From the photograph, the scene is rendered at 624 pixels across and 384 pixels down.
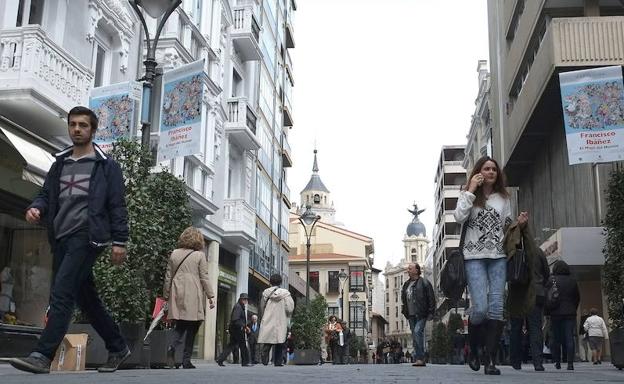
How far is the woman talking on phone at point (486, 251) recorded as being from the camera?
7.48m

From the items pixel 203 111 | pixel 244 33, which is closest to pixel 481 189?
pixel 203 111

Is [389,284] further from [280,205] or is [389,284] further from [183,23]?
[183,23]

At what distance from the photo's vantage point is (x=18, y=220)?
15047mm

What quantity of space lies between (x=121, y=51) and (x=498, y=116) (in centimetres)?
2031

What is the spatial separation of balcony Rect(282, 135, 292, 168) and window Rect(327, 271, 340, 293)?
4162cm

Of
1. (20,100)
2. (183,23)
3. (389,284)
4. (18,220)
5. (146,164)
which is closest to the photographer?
(146,164)

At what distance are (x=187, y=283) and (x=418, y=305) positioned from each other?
13.5 feet

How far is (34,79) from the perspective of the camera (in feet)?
45.2

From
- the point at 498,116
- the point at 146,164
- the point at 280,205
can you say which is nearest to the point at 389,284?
the point at 280,205

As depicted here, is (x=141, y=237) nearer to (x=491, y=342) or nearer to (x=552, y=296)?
(x=491, y=342)

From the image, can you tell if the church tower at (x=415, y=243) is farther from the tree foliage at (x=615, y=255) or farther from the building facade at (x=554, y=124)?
the tree foliage at (x=615, y=255)

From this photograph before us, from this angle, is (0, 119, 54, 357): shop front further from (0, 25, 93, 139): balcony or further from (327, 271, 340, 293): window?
(327, 271, 340, 293): window

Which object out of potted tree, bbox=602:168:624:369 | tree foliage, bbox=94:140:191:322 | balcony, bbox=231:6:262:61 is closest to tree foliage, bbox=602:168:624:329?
potted tree, bbox=602:168:624:369

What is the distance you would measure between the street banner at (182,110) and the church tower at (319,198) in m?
126
